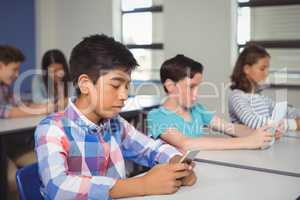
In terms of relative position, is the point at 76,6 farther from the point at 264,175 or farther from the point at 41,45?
the point at 264,175

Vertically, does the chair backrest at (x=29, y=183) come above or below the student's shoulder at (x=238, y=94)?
below

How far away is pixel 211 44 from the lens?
401 centimetres

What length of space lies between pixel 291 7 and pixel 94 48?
9.93 feet

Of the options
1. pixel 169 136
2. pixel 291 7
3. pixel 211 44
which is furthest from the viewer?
pixel 211 44

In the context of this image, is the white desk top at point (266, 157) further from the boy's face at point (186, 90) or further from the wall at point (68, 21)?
the wall at point (68, 21)

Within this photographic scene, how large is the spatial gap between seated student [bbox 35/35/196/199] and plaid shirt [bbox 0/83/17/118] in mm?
1509

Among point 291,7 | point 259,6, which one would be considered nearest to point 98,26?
point 259,6

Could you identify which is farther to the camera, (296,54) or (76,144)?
(296,54)

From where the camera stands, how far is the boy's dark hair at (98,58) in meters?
1.18

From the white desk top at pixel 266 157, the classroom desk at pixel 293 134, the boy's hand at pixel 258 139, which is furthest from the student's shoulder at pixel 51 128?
the classroom desk at pixel 293 134

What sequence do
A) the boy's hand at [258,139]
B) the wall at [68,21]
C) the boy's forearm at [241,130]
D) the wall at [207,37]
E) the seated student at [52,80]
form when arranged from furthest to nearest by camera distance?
the wall at [68,21], the wall at [207,37], the seated student at [52,80], the boy's forearm at [241,130], the boy's hand at [258,139]

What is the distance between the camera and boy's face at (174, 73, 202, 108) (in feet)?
6.01

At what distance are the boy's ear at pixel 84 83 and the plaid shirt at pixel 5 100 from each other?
1599 millimetres

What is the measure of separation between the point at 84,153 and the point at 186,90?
31.0 inches
